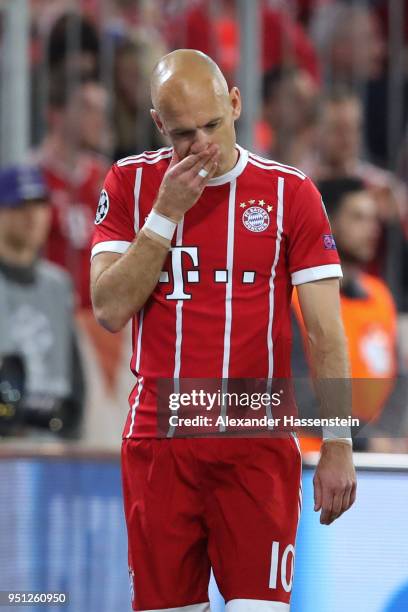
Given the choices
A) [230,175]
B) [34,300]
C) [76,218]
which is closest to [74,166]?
[76,218]

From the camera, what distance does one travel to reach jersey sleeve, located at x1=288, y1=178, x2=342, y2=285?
3.16 metres

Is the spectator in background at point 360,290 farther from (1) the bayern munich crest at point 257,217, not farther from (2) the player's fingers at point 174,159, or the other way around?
(2) the player's fingers at point 174,159

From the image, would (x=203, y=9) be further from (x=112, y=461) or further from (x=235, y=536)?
(x=235, y=536)

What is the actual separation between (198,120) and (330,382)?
731 mm

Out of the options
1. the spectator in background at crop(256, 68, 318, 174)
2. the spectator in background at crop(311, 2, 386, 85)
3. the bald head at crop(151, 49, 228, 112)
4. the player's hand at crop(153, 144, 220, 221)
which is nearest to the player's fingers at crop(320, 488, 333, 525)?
the player's hand at crop(153, 144, 220, 221)

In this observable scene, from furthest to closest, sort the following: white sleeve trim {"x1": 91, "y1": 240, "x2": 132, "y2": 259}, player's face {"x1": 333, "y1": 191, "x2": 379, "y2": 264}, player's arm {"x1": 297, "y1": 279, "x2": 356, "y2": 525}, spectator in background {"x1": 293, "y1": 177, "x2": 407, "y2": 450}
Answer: player's face {"x1": 333, "y1": 191, "x2": 379, "y2": 264} < spectator in background {"x1": 293, "y1": 177, "x2": 407, "y2": 450} < white sleeve trim {"x1": 91, "y1": 240, "x2": 132, "y2": 259} < player's arm {"x1": 297, "y1": 279, "x2": 356, "y2": 525}

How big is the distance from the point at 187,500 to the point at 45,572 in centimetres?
129

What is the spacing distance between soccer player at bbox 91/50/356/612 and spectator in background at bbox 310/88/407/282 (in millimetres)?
3516

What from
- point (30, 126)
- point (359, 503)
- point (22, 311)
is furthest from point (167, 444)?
point (30, 126)

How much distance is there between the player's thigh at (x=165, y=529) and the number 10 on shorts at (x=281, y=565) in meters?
0.19

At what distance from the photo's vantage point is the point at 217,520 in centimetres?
317

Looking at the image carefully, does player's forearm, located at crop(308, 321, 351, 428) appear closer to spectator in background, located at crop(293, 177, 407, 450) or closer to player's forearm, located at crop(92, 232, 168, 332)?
player's forearm, located at crop(92, 232, 168, 332)

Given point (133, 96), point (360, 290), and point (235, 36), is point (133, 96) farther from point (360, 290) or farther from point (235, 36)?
point (360, 290)

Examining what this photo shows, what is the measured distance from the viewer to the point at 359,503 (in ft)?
13.0
